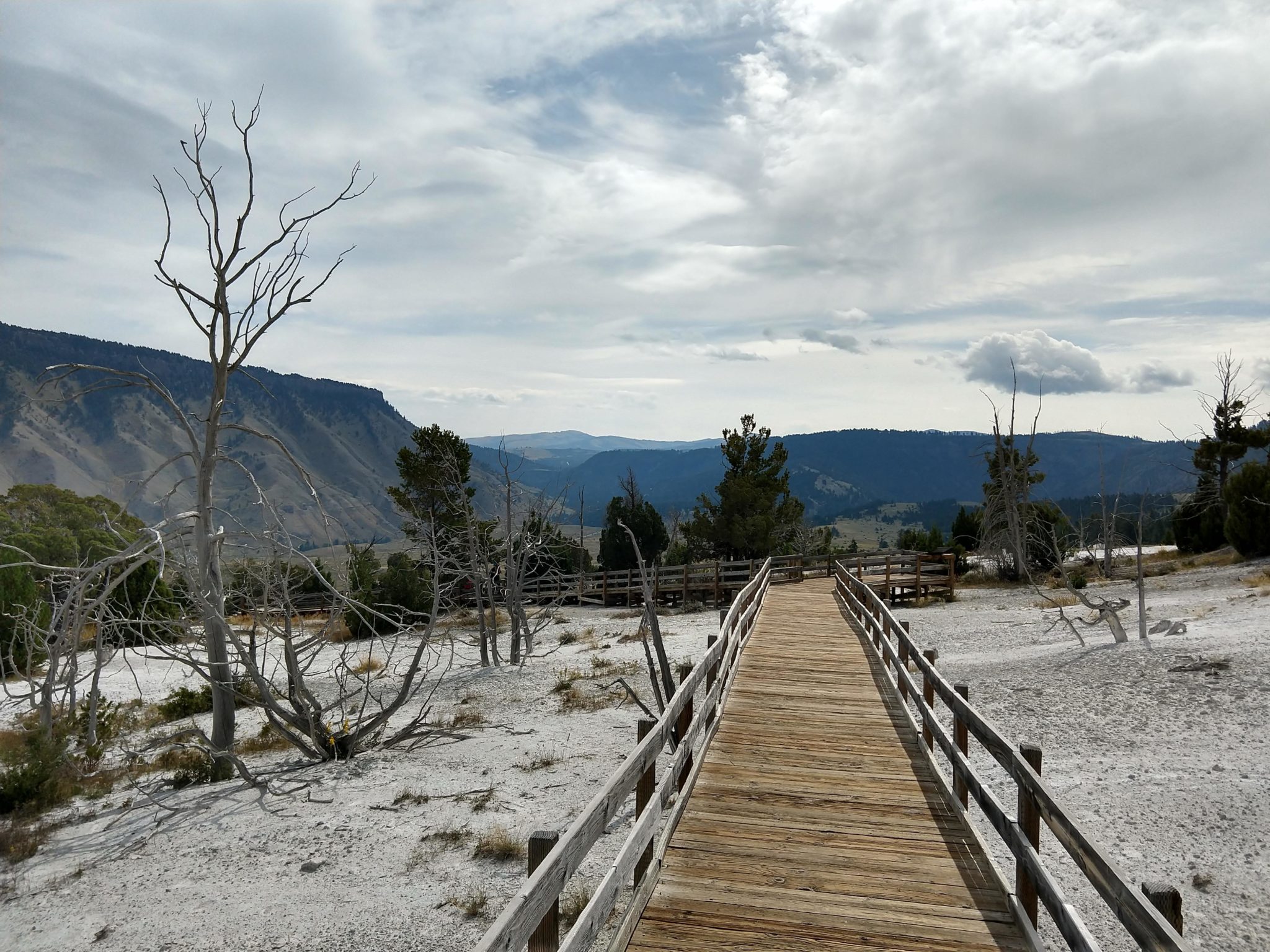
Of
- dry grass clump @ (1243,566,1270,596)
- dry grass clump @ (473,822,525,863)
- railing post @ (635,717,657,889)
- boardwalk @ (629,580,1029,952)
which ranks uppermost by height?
dry grass clump @ (1243,566,1270,596)

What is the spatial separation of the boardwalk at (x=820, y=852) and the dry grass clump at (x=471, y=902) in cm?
269

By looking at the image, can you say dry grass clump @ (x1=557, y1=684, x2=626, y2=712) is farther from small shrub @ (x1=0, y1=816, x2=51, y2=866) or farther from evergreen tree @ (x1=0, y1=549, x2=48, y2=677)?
evergreen tree @ (x1=0, y1=549, x2=48, y2=677)

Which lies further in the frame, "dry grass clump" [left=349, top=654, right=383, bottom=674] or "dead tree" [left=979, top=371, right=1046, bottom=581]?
"dead tree" [left=979, top=371, right=1046, bottom=581]

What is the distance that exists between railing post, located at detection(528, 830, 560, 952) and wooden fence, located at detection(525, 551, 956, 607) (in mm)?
21309

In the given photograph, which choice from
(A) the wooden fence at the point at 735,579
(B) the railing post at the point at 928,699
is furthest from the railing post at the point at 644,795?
(A) the wooden fence at the point at 735,579

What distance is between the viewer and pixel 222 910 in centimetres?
800

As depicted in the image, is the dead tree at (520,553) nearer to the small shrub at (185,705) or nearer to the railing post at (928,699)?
the small shrub at (185,705)

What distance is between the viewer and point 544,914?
126 inches

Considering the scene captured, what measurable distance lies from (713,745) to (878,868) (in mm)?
2858

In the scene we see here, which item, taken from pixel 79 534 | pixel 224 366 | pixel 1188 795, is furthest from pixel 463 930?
pixel 79 534

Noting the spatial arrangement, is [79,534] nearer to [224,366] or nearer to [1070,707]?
[224,366]

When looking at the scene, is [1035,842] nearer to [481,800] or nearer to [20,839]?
[481,800]

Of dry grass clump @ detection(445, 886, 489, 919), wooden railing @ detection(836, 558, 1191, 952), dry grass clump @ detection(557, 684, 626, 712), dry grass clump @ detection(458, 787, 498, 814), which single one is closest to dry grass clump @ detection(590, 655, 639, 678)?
dry grass clump @ detection(557, 684, 626, 712)

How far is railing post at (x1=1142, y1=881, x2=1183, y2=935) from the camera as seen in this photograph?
296 cm
